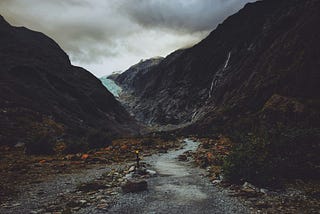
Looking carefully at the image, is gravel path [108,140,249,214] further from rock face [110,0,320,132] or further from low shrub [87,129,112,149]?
rock face [110,0,320,132]

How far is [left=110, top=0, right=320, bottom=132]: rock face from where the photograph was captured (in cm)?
6732

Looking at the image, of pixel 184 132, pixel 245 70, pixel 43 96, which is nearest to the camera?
pixel 43 96

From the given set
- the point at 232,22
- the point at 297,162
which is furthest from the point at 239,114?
the point at 232,22

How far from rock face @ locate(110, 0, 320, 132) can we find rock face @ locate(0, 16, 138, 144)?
3365 centimetres

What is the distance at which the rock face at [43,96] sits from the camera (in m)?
59.7

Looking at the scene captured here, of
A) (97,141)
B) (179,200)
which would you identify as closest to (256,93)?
(97,141)

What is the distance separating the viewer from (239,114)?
75.6 meters

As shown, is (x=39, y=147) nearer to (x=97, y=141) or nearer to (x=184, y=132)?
(x=97, y=141)

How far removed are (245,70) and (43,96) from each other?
68720mm

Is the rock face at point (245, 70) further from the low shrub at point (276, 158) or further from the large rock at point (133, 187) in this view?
the large rock at point (133, 187)

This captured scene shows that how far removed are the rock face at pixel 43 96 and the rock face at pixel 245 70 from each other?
33.6 meters

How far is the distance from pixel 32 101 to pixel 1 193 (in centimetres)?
6812

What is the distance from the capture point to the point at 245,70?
4080 inches

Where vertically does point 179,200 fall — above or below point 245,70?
below
